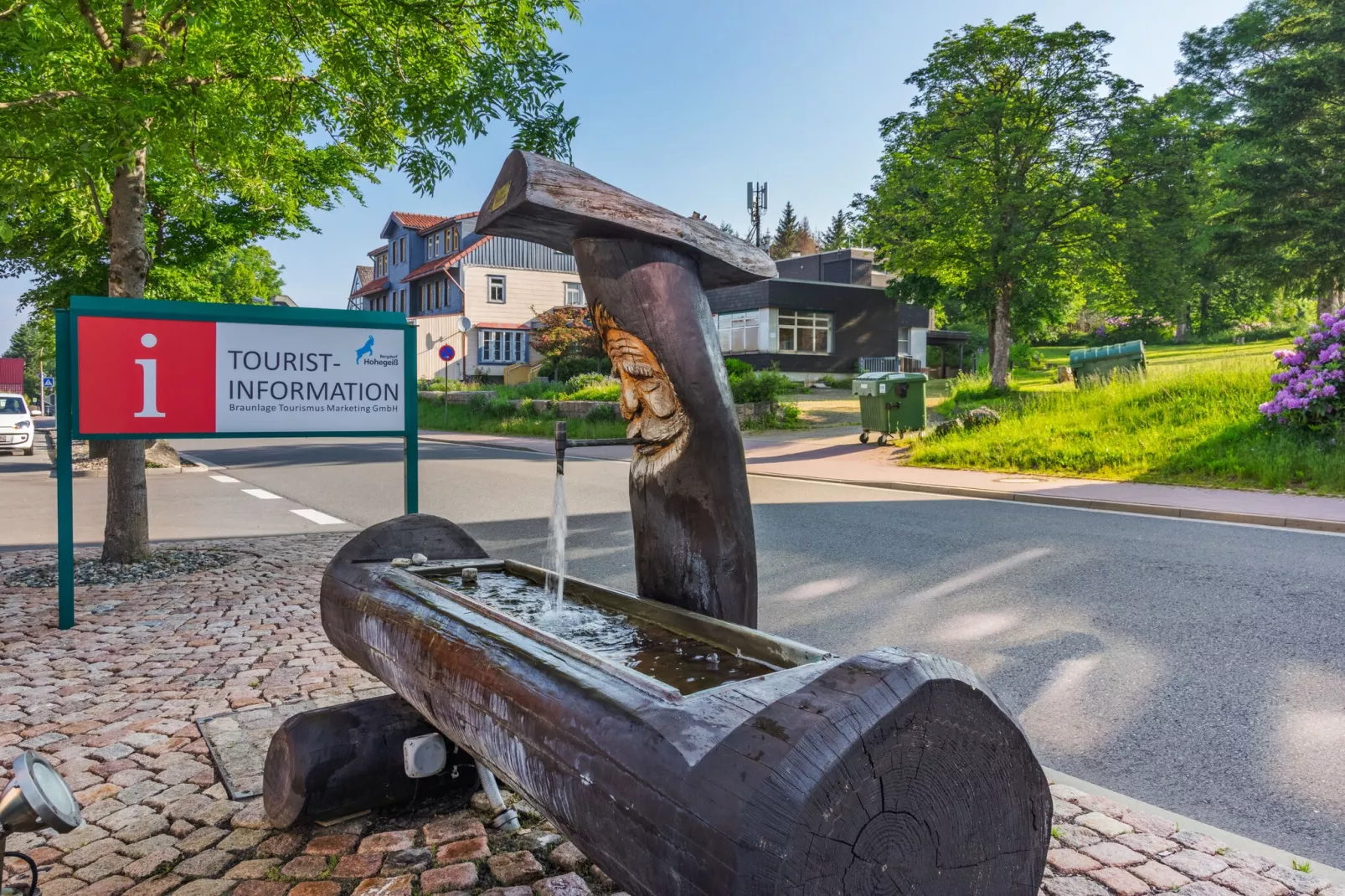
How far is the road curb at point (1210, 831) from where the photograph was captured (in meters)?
2.58

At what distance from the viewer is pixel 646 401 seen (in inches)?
103

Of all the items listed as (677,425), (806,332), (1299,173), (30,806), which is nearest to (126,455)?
(677,425)

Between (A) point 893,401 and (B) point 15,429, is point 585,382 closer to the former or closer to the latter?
(A) point 893,401

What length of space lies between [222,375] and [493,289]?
41.8 metres

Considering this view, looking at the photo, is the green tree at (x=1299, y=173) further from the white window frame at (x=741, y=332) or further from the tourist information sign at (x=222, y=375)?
the tourist information sign at (x=222, y=375)

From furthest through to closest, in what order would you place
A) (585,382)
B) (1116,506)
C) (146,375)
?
(585,382) < (1116,506) < (146,375)

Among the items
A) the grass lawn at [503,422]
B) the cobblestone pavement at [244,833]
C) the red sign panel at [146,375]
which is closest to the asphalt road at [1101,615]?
the cobblestone pavement at [244,833]

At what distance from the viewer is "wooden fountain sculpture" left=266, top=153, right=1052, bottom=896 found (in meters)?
1.34

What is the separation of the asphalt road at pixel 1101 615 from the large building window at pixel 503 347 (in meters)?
34.8

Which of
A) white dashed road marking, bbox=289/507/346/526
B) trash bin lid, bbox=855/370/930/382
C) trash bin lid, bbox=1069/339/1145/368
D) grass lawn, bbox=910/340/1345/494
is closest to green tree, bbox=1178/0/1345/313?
trash bin lid, bbox=1069/339/1145/368

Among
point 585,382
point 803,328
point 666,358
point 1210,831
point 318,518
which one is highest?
point 803,328

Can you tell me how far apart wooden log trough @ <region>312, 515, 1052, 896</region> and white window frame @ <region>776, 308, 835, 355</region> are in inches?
1500

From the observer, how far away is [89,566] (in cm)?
698

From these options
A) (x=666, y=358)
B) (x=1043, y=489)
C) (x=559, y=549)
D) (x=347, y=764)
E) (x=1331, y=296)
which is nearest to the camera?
(x=666, y=358)
